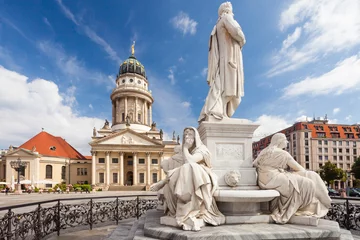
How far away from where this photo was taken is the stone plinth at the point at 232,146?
14.7 ft

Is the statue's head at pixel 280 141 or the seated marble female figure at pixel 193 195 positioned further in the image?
the statue's head at pixel 280 141

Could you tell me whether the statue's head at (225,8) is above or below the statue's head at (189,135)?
above

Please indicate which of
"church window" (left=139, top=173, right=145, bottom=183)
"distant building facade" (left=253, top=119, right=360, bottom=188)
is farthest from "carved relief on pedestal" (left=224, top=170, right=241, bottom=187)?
"distant building facade" (left=253, top=119, right=360, bottom=188)

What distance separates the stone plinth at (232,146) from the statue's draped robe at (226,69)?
374mm

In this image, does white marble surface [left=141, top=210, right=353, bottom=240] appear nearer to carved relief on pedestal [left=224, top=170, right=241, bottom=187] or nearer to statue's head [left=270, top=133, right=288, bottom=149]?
carved relief on pedestal [left=224, top=170, right=241, bottom=187]

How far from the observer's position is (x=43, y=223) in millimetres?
6184

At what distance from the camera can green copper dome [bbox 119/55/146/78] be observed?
71.0 metres

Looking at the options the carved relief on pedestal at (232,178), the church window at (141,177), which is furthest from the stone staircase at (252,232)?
the church window at (141,177)

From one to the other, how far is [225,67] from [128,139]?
53.6 meters

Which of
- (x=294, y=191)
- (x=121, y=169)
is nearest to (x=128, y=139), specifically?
(x=121, y=169)

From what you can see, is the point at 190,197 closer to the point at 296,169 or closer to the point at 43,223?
the point at 296,169

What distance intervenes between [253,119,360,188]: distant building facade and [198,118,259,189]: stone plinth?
61.5m

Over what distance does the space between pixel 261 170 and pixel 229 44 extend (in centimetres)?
260

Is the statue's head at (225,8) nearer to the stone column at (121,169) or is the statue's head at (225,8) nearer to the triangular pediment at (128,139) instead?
the triangular pediment at (128,139)
